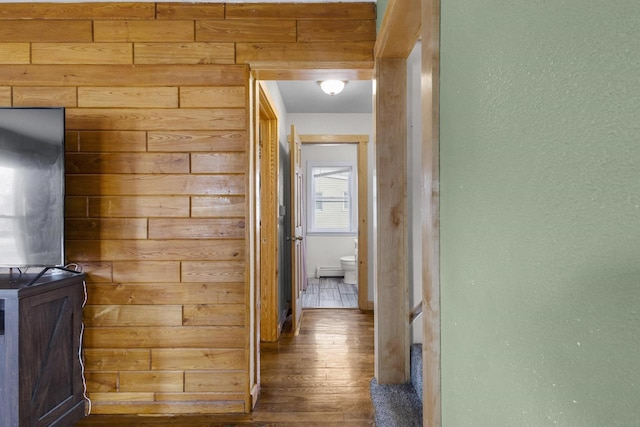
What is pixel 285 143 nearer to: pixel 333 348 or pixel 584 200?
pixel 333 348

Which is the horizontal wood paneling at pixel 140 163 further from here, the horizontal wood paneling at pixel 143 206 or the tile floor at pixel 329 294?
the tile floor at pixel 329 294

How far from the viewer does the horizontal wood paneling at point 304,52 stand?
6.88ft

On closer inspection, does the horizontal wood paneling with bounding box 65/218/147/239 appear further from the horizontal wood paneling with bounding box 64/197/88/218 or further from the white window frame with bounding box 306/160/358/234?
the white window frame with bounding box 306/160/358/234

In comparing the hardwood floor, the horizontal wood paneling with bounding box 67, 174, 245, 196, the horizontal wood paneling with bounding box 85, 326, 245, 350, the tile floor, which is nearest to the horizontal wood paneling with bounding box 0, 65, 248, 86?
the horizontal wood paneling with bounding box 67, 174, 245, 196

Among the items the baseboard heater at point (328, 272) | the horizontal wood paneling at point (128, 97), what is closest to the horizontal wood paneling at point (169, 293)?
the horizontal wood paneling at point (128, 97)

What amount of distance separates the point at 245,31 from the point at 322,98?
5.38 feet

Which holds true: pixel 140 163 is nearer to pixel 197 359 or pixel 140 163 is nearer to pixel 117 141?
pixel 117 141

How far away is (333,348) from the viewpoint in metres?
2.95

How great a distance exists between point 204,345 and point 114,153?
1.29m

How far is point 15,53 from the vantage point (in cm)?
207

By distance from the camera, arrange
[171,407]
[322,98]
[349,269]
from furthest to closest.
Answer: [349,269]
[322,98]
[171,407]

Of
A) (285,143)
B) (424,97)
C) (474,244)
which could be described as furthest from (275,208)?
(474,244)

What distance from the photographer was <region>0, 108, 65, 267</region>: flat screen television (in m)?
1.77

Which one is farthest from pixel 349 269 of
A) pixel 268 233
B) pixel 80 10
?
pixel 80 10
